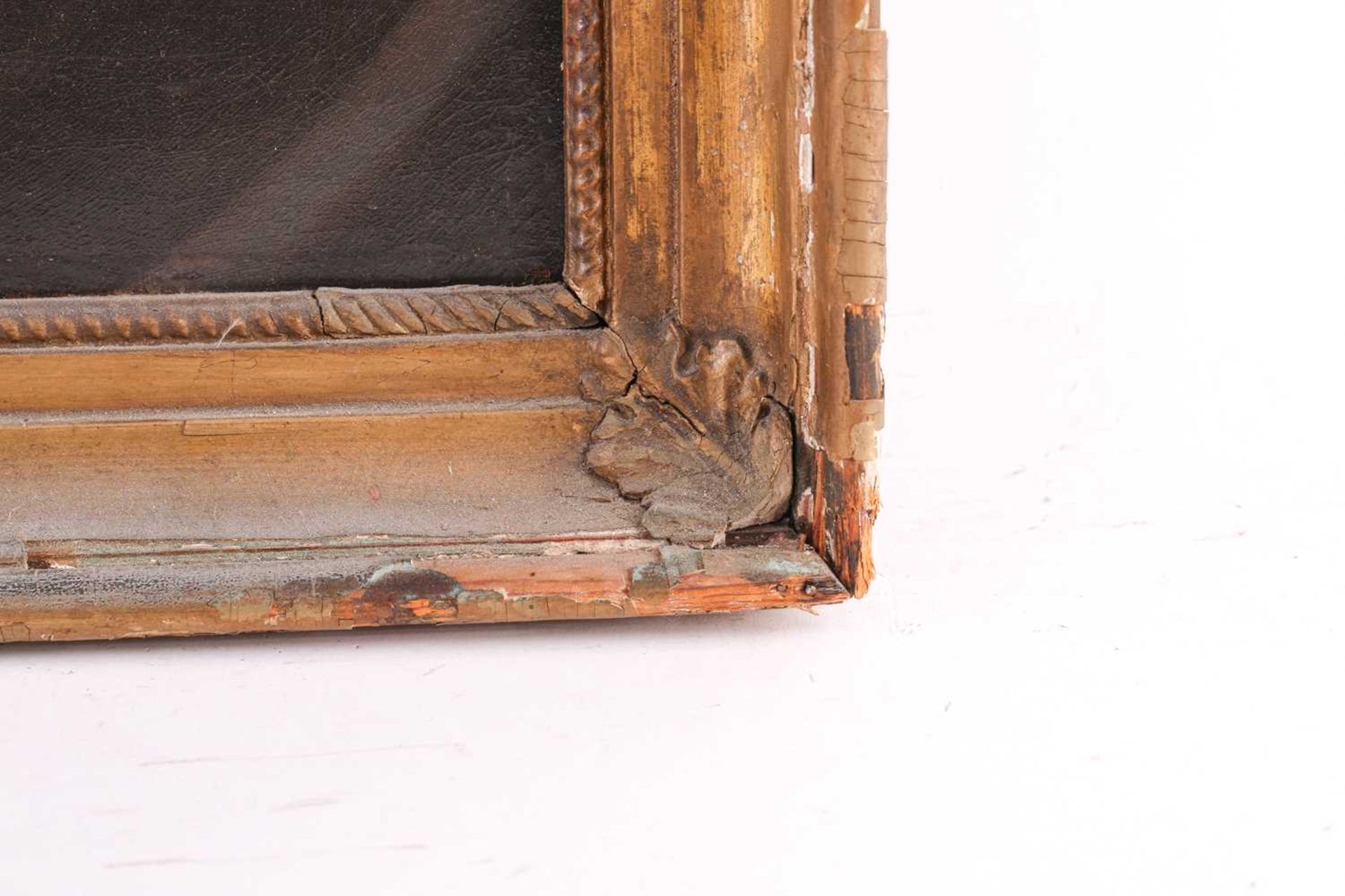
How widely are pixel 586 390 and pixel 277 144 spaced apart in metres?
0.37

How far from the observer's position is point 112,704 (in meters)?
0.94

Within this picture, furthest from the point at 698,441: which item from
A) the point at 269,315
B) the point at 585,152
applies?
the point at 269,315

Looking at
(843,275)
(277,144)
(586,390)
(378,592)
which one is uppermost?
(277,144)

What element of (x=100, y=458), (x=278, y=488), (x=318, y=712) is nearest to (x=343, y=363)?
(x=278, y=488)

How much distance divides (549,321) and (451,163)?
176mm

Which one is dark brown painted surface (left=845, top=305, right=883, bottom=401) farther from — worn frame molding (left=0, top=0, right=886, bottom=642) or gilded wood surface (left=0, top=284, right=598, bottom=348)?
gilded wood surface (left=0, top=284, right=598, bottom=348)

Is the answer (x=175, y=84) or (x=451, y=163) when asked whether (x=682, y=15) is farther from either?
(x=175, y=84)

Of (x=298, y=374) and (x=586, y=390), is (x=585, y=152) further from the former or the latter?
(x=298, y=374)

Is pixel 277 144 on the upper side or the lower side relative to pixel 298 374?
upper

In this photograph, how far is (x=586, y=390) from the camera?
44.2 inches

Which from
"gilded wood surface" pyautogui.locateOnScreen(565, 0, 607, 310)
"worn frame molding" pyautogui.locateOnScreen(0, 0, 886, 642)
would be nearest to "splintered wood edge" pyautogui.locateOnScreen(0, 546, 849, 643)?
"worn frame molding" pyautogui.locateOnScreen(0, 0, 886, 642)

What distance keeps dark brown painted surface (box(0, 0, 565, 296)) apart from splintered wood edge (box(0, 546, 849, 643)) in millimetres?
279

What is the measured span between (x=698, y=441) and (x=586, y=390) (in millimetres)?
118

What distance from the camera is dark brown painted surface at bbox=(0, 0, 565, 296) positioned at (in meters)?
1.09
